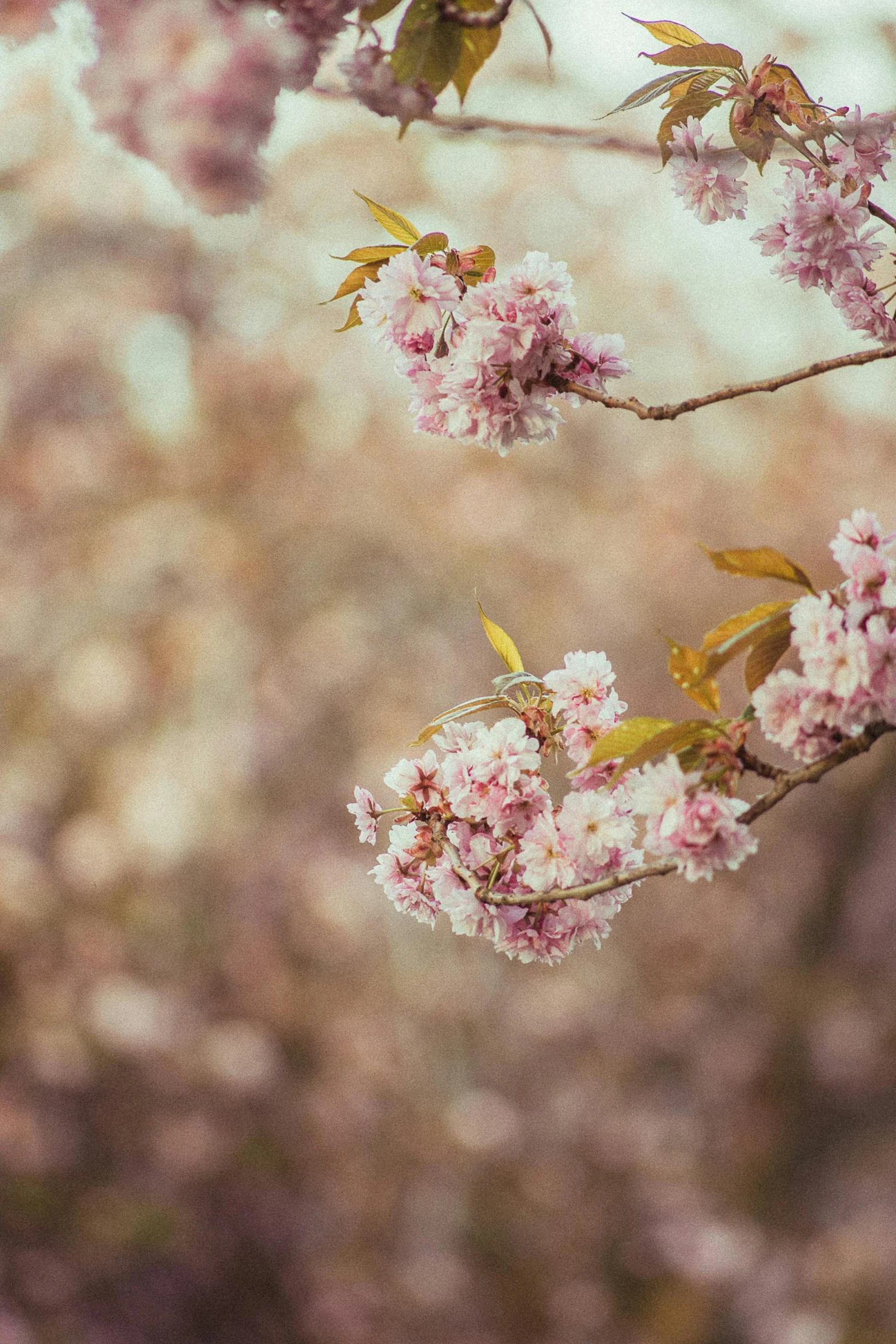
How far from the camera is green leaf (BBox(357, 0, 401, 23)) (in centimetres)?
46


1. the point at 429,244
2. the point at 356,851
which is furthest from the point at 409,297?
the point at 356,851

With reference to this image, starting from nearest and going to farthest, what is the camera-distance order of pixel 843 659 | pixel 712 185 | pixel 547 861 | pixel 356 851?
1. pixel 843 659
2. pixel 547 861
3. pixel 712 185
4. pixel 356 851

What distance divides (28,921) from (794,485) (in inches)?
94.4

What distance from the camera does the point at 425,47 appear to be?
0.45m

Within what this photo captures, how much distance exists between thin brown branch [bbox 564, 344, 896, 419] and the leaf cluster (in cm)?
11

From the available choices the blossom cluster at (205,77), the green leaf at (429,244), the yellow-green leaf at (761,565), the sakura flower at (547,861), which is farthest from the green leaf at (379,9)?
the sakura flower at (547,861)

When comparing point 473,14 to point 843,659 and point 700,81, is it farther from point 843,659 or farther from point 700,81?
point 843,659

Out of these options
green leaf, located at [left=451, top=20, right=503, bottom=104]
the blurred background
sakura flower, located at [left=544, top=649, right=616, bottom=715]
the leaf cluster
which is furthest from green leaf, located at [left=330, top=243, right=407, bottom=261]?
the blurred background

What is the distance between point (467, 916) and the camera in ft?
1.83

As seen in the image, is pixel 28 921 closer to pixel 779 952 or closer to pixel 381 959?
pixel 381 959

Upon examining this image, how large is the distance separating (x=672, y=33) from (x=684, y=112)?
0.13 ft

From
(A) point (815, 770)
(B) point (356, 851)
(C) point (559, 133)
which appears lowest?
(A) point (815, 770)

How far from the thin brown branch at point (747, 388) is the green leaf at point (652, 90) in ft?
0.45

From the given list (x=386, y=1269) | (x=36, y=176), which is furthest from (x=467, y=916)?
(x=36, y=176)
